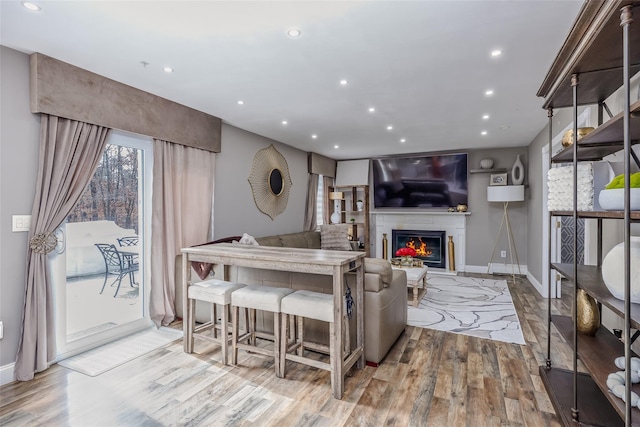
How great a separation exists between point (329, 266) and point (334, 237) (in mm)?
4056

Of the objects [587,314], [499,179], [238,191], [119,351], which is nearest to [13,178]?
[119,351]

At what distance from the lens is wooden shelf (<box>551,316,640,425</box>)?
Answer: 1364 millimetres

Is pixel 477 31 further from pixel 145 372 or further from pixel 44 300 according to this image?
pixel 44 300

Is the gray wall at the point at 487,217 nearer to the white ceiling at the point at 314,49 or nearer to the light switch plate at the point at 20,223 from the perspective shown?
the white ceiling at the point at 314,49

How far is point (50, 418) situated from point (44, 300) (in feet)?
3.06

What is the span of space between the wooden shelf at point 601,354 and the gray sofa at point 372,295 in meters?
1.19

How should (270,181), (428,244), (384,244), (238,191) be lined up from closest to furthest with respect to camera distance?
(238,191) < (270,181) < (428,244) < (384,244)

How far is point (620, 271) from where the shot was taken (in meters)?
1.42

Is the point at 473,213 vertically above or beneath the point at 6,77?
beneath

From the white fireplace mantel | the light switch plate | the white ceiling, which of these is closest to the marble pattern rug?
the white fireplace mantel

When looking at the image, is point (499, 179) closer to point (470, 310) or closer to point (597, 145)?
point (470, 310)

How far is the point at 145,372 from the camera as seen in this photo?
245 centimetres

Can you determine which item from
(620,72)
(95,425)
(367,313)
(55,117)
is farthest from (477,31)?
(95,425)

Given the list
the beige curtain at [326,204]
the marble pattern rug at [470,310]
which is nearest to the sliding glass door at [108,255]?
the marble pattern rug at [470,310]
